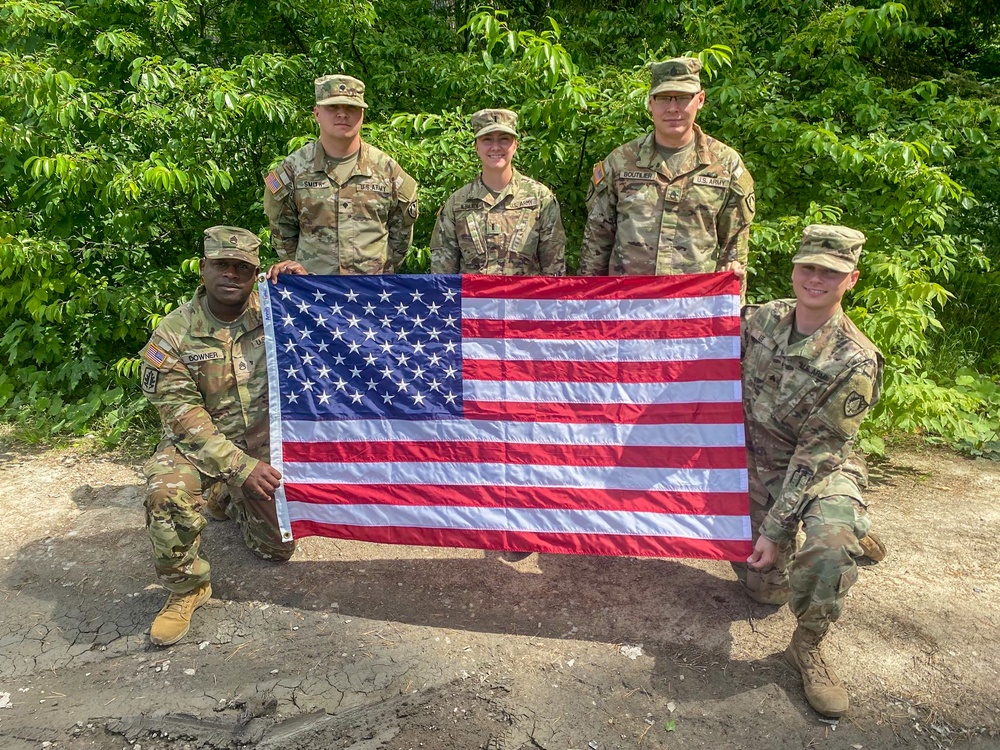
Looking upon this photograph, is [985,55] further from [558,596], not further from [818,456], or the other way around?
[558,596]

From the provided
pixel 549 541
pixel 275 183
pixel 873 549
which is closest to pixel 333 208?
pixel 275 183

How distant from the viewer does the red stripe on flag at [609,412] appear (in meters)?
3.64

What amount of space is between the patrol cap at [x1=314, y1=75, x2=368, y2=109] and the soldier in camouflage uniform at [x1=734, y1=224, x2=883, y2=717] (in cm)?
258

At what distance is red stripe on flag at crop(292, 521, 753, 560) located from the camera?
355 cm

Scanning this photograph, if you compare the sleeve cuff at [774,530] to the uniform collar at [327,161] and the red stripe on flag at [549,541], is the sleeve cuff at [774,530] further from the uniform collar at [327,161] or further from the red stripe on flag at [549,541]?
the uniform collar at [327,161]

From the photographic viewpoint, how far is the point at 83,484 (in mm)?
5266

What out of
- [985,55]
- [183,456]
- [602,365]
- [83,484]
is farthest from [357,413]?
[985,55]

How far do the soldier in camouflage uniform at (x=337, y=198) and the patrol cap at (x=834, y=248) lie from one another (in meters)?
2.48

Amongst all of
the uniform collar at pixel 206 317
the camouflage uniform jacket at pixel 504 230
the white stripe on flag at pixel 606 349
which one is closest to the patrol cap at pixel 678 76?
the camouflage uniform jacket at pixel 504 230

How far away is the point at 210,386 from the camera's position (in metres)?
4.03

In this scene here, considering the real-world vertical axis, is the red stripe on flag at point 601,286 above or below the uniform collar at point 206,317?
above

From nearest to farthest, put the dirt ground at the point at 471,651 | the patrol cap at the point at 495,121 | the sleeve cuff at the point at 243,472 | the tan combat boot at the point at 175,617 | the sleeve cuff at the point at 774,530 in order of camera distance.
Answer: the dirt ground at the point at 471,651 → the sleeve cuff at the point at 774,530 → the tan combat boot at the point at 175,617 → the sleeve cuff at the point at 243,472 → the patrol cap at the point at 495,121

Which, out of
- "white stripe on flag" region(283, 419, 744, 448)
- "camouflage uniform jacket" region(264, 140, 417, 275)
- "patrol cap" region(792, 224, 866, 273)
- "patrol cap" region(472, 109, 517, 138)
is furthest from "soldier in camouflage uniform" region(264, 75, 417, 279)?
"patrol cap" region(792, 224, 866, 273)

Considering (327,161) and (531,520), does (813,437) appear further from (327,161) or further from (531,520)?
(327,161)
